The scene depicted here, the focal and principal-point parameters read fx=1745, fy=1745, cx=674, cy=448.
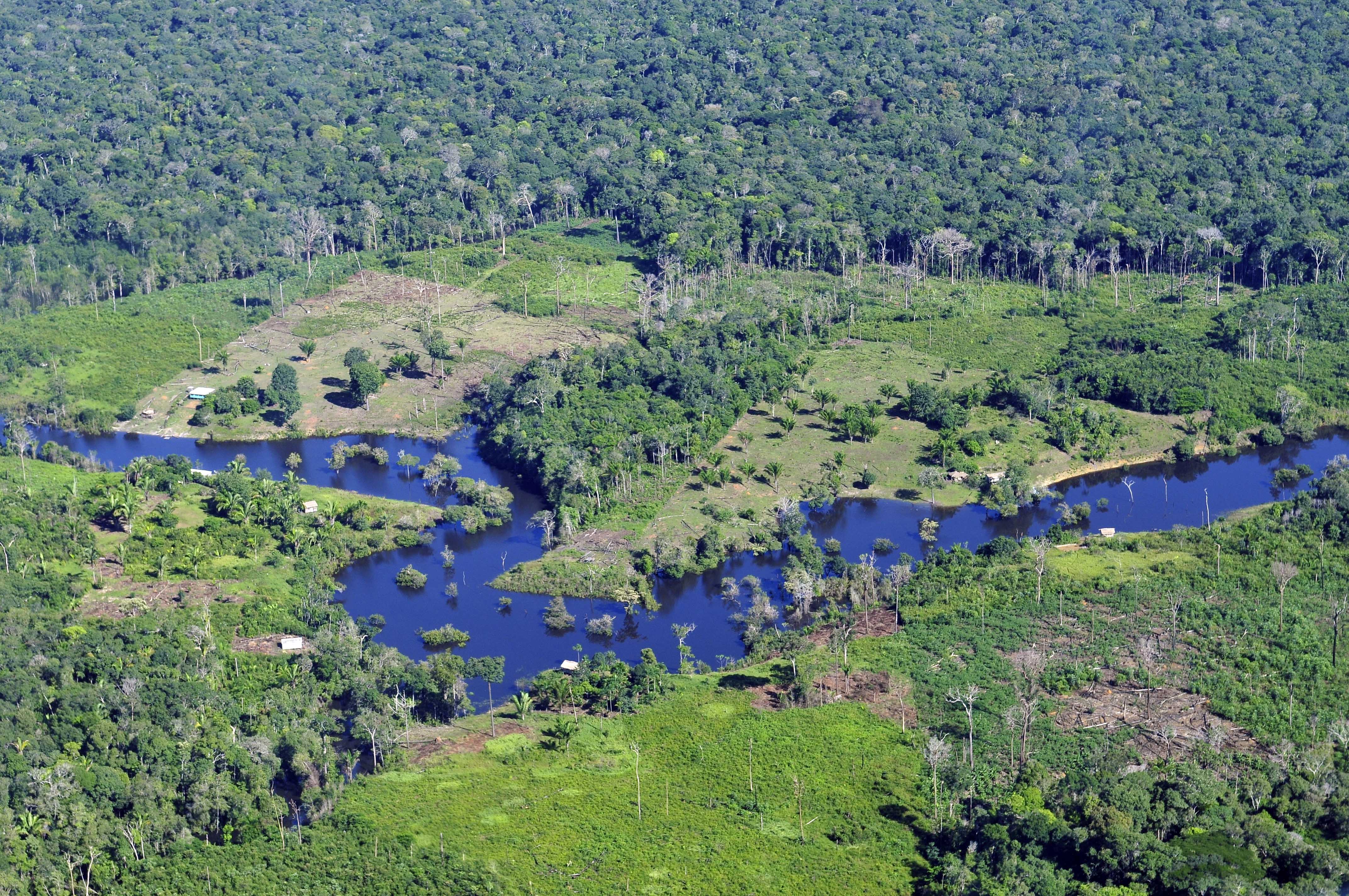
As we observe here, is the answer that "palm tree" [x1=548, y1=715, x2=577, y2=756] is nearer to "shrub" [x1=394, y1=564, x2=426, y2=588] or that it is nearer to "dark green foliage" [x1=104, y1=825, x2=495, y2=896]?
"dark green foliage" [x1=104, y1=825, x2=495, y2=896]

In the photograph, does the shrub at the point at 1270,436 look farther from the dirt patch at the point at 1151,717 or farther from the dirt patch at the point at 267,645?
the dirt patch at the point at 267,645

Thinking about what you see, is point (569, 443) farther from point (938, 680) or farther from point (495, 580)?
point (938, 680)

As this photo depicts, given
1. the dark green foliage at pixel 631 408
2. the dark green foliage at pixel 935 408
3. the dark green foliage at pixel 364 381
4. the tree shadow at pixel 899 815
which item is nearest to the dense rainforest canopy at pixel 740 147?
the dark green foliage at pixel 631 408

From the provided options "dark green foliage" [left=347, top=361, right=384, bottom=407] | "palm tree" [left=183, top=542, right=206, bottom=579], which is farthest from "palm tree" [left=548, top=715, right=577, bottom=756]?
"dark green foliage" [left=347, top=361, right=384, bottom=407]

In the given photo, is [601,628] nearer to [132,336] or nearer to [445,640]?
[445,640]

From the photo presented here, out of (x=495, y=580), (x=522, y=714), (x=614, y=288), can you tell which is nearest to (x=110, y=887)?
(x=522, y=714)

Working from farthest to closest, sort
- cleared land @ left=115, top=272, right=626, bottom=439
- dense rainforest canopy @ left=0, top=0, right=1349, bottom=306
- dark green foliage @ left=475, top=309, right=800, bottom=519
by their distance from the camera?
dense rainforest canopy @ left=0, top=0, right=1349, bottom=306, cleared land @ left=115, top=272, right=626, bottom=439, dark green foliage @ left=475, top=309, right=800, bottom=519
